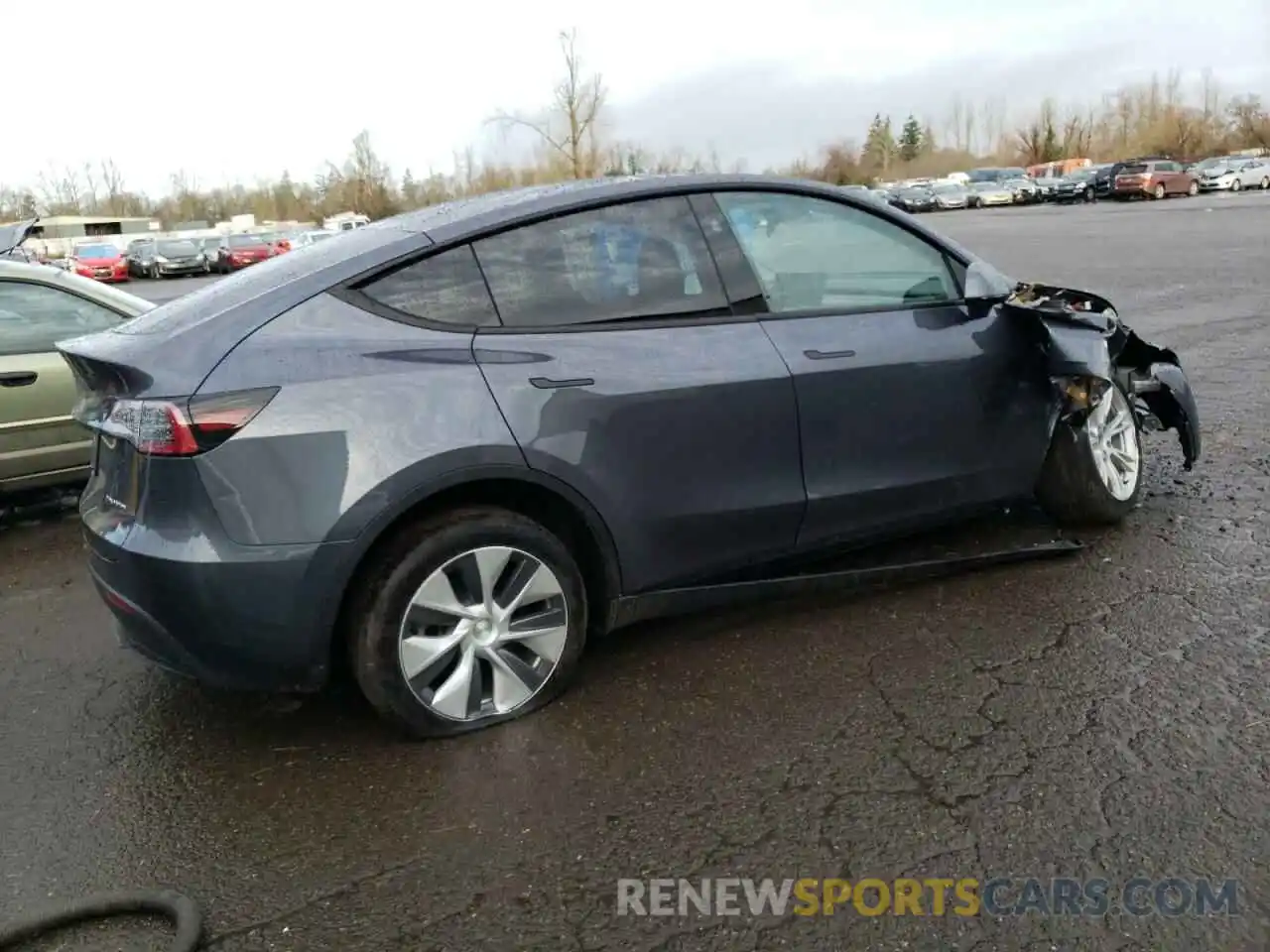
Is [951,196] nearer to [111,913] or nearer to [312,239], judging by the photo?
[312,239]

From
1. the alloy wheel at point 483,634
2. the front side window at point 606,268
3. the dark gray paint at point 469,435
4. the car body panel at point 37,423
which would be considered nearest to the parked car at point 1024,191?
the dark gray paint at point 469,435

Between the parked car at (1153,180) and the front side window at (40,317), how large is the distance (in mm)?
48906

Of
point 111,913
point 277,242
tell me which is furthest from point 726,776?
point 277,242

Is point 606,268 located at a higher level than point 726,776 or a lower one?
higher

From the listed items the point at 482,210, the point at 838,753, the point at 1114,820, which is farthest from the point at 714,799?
the point at 482,210

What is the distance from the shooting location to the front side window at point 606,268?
3.27 meters

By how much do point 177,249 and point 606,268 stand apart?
38.7 metres

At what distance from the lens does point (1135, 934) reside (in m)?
2.29

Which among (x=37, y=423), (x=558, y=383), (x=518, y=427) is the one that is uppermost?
(x=558, y=383)

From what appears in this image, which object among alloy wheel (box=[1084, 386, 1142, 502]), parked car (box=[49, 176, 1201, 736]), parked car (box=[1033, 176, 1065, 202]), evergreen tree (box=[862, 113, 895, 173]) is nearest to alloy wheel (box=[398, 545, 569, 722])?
parked car (box=[49, 176, 1201, 736])

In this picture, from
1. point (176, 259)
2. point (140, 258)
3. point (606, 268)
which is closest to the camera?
point (606, 268)

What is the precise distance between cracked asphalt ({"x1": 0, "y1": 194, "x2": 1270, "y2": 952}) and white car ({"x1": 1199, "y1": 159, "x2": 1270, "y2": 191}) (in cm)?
5337

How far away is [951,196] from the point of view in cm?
5650

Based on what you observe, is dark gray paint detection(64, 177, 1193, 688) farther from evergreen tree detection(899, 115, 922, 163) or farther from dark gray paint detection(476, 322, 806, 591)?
evergreen tree detection(899, 115, 922, 163)
